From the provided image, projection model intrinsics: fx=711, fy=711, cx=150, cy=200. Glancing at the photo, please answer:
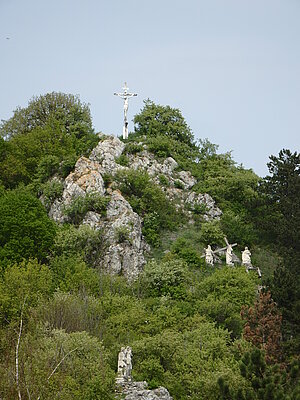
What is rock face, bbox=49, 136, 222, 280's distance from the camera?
45531mm

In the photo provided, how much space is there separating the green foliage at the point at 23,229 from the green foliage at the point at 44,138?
26.9 feet

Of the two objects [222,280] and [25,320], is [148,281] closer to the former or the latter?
[222,280]

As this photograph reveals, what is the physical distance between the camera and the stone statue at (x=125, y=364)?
29495 millimetres

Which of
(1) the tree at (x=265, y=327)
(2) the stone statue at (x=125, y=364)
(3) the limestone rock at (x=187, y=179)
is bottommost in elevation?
(2) the stone statue at (x=125, y=364)

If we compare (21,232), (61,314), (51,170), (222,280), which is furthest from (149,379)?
(51,170)

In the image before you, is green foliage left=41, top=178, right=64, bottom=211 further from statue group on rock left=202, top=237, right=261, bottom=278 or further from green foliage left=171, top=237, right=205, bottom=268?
statue group on rock left=202, top=237, right=261, bottom=278

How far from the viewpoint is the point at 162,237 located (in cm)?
4988

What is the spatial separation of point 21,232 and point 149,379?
15.7 metres

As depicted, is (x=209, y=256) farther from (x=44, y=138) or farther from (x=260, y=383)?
(x=260, y=383)

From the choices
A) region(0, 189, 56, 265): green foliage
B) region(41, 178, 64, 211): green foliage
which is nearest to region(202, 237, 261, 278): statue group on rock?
region(0, 189, 56, 265): green foliage

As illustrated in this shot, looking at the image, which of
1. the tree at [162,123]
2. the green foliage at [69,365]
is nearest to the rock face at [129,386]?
the green foliage at [69,365]

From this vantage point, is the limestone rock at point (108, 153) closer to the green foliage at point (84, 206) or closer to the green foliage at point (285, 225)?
the green foliage at point (84, 206)

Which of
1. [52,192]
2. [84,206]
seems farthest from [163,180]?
[52,192]

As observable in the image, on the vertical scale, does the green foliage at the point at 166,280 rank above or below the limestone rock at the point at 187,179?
below
